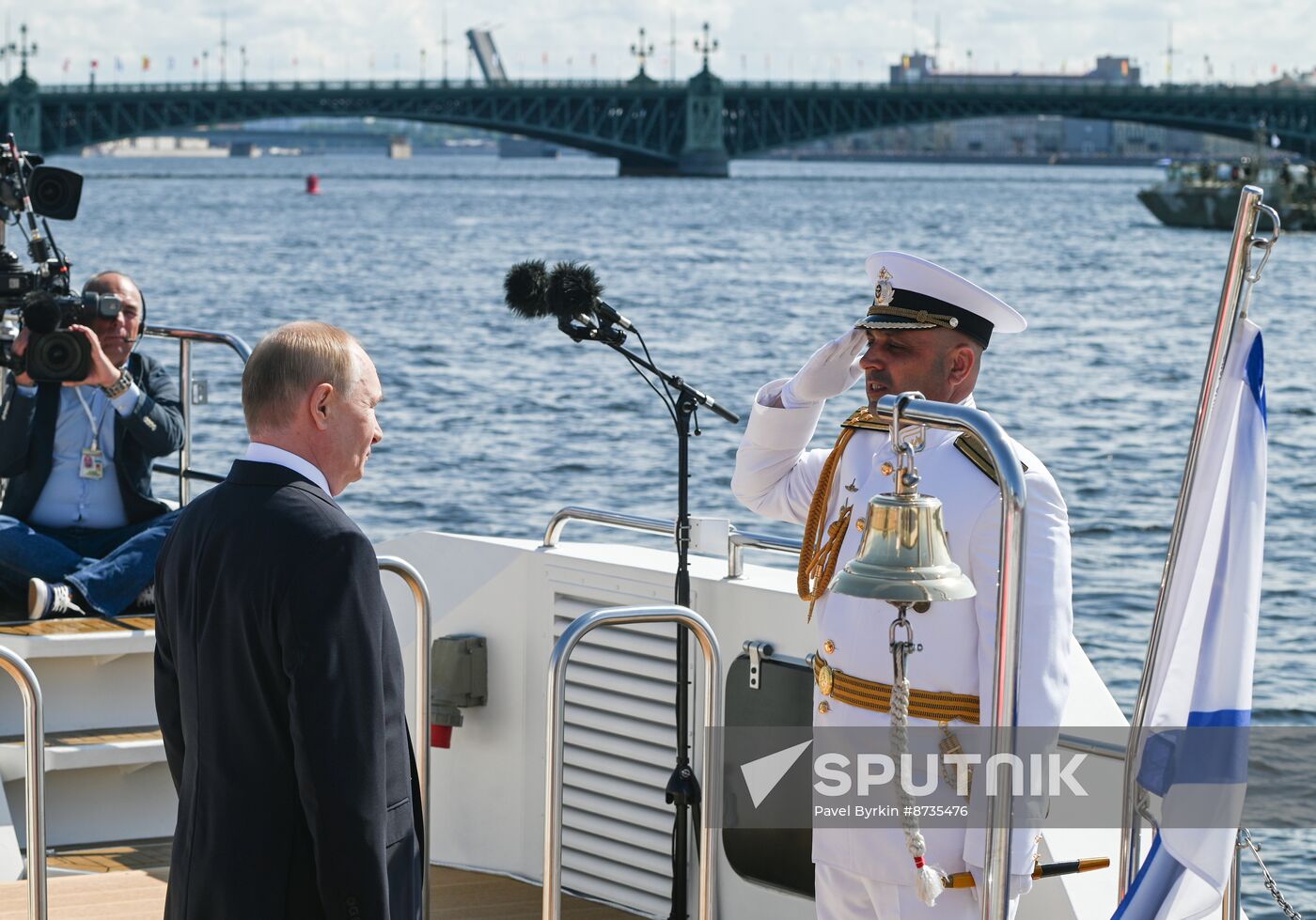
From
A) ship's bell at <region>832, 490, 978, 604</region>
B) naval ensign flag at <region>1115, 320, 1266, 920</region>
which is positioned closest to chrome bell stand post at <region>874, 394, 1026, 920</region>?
ship's bell at <region>832, 490, 978, 604</region>

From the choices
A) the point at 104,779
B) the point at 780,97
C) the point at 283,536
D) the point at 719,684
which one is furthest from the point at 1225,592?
the point at 780,97

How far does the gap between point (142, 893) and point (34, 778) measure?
1.56m

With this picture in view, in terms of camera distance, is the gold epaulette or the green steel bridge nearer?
the gold epaulette

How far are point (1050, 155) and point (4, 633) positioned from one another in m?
190

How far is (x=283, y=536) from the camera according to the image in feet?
8.96

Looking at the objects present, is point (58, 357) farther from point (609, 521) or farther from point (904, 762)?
point (904, 762)

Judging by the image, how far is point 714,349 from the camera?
29188mm

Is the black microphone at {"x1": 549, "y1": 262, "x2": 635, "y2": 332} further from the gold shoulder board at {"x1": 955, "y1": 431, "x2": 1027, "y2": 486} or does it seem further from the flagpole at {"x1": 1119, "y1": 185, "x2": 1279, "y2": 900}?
the flagpole at {"x1": 1119, "y1": 185, "x2": 1279, "y2": 900}

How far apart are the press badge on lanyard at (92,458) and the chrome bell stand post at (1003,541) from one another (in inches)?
153

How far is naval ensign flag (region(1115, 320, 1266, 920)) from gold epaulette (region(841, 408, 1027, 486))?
40cm

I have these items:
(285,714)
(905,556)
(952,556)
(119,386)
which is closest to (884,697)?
(952,556)

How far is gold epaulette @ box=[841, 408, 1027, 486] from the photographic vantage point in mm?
3213

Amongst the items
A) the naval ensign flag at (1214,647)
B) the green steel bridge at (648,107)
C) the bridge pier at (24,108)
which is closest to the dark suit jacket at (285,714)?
the naval ensign flag at (1214,647)

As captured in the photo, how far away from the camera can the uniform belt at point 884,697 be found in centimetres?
319
